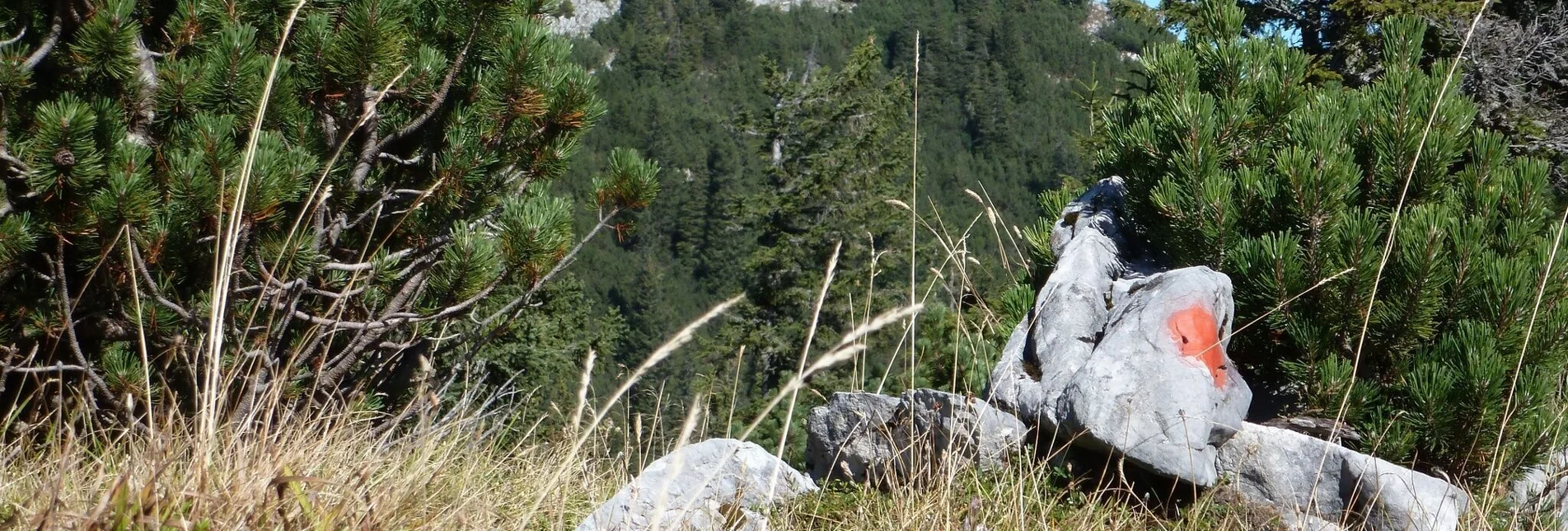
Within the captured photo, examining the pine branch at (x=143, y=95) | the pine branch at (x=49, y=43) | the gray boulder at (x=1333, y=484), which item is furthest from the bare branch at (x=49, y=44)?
the gray boulder at (x=1333, y=484)

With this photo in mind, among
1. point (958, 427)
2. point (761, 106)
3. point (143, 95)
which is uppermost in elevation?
point (143, 95)

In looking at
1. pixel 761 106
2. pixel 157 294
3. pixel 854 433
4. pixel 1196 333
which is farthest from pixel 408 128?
pixel 761 106

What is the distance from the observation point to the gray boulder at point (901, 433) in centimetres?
261

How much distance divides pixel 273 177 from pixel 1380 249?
114 inches

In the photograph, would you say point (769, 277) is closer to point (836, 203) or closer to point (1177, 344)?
point (836, 203)

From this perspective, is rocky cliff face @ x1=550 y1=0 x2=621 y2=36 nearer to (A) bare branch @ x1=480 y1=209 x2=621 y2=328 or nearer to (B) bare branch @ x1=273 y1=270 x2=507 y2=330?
(A) bare branch @ x1=480 y1=209 x2=621 y2=328

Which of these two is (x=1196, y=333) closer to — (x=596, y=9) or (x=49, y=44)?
(x=49, y=44)

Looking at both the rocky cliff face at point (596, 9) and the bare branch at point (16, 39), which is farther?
the rocky cliff face at point (596, 9)

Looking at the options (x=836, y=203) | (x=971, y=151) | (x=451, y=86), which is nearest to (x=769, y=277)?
(x=836, y=203)

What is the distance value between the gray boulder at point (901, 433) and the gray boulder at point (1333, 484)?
1.85 feet

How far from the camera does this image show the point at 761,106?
9412cm

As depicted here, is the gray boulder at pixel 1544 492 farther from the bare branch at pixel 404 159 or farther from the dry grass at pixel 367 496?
the bare branch at pixel 404 159

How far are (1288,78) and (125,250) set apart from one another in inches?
134

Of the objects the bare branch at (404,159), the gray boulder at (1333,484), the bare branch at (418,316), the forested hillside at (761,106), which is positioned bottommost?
the forested hillside at (761,106)
